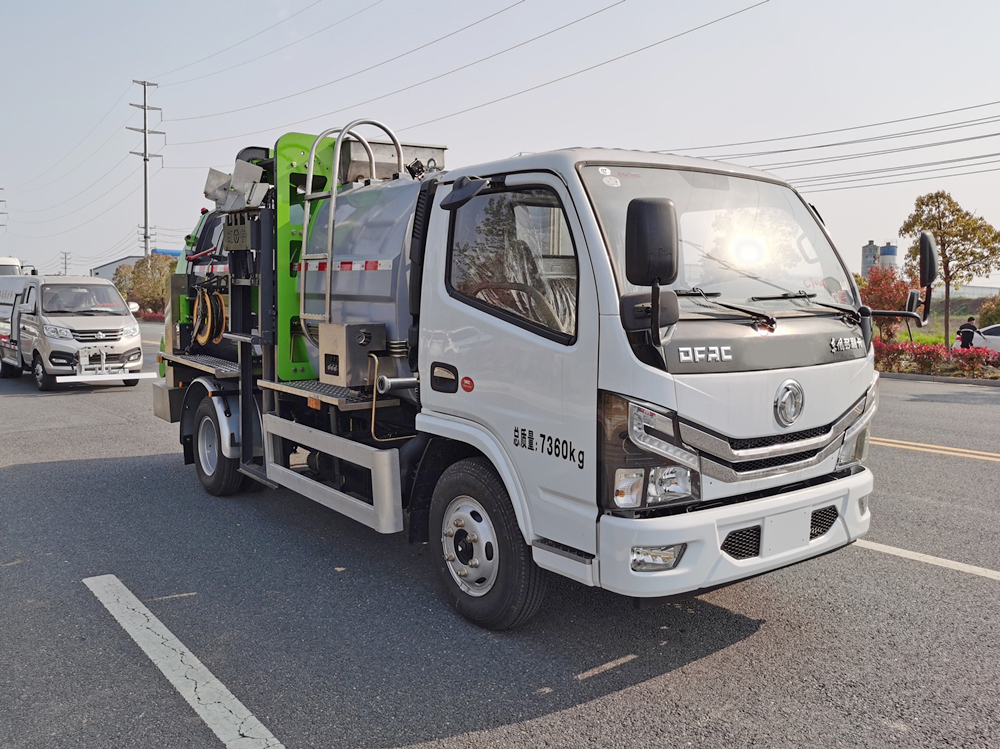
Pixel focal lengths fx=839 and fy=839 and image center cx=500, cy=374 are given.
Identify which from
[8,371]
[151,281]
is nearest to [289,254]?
[8,371]

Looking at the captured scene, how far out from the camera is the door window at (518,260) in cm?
384

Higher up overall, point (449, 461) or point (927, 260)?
point (927, 260)

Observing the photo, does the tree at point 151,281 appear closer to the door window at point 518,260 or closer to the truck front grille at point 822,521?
the door window at point 518,260

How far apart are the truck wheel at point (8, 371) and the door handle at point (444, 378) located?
48.1ft

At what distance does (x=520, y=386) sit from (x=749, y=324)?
108cm

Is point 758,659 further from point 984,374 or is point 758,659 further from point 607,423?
point 984,374

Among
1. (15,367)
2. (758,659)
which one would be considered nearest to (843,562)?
(758,659)

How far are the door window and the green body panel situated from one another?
2.06 meters

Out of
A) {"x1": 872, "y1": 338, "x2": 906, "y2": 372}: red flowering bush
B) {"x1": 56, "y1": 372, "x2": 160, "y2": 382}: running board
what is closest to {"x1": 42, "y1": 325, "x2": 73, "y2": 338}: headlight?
{"x1": 56, "y1": 372, "x2": 160, "y2": 382}: running board

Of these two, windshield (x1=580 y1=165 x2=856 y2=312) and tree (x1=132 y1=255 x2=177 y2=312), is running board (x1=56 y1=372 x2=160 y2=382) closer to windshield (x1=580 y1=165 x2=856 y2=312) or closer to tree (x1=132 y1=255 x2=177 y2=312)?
windshield (x1=580 y1=165 x2=856 y2=312)

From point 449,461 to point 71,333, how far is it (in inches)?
486

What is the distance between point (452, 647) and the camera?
13.3ft

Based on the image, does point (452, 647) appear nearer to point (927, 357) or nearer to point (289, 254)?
point (289, 254)

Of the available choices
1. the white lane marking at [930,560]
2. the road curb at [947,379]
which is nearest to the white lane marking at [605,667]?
the white lane marking at [930,560]
